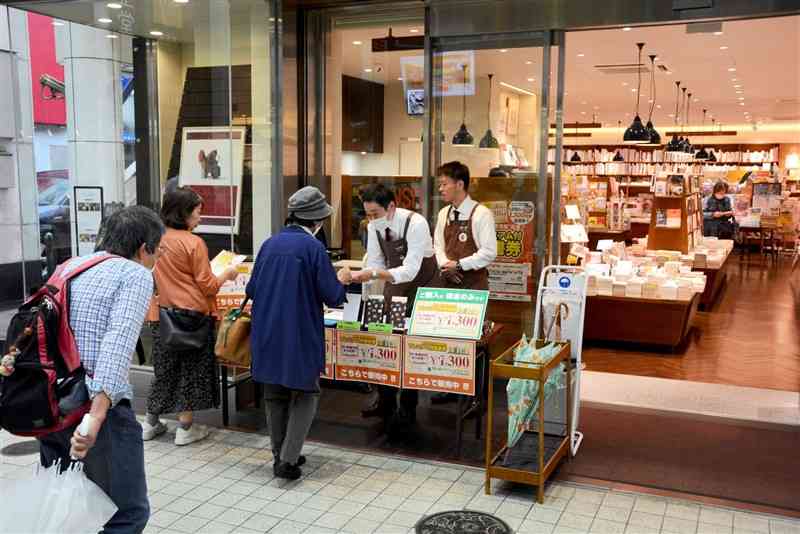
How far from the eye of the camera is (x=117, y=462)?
2893 mm

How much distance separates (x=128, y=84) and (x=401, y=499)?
4.40m

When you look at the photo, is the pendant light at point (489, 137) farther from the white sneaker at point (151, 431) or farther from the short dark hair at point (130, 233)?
the short dark hair at point (130, 233)

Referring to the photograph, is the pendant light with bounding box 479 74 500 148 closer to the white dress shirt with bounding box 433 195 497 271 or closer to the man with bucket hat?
the white dress shirt with bounding box 433 195 497 271

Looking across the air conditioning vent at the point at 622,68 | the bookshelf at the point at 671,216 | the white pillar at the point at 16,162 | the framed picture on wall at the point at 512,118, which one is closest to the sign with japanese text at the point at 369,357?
the framed picture on wall at the point at 512,118

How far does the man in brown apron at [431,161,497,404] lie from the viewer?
219 inches

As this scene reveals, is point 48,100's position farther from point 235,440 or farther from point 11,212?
point 235,440

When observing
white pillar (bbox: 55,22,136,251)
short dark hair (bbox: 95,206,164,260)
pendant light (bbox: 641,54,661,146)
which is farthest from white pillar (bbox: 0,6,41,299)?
pendant light (bbox: 641,54,661,146)

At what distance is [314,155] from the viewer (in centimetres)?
656

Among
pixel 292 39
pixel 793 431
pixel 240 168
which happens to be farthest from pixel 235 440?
pixel 793 431

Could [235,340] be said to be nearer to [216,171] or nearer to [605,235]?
[216,171]

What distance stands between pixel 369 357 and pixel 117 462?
2.11 meters

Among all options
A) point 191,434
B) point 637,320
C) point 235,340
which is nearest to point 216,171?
point 235,340

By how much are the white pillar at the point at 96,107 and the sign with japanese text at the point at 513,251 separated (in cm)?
318

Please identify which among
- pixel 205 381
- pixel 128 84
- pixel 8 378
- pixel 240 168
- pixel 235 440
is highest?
pixel 128 84
